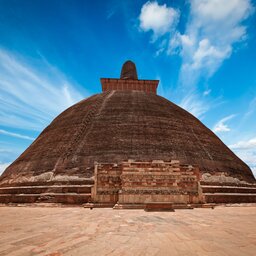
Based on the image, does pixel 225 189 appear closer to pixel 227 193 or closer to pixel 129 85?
pixel 227 193

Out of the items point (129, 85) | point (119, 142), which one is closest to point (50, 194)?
point (119, 142)

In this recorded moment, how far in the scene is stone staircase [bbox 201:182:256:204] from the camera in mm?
13209

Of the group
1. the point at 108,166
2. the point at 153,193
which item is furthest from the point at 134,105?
the point at 153,193

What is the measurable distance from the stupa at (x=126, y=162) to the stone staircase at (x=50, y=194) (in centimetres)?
5

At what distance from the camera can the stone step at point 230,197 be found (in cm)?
1308

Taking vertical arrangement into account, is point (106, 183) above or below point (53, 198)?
above

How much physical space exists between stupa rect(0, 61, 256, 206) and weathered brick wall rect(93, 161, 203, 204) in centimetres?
5

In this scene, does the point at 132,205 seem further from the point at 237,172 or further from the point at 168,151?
the point at 237,172

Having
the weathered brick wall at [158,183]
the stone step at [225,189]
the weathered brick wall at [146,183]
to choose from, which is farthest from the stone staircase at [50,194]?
the stone step at [225,189]

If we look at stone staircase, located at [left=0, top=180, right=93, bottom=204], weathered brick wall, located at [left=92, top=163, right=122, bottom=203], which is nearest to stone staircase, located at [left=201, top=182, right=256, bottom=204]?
weathered brick wall, located at [left=92, top=163, right=122, bottom=203]

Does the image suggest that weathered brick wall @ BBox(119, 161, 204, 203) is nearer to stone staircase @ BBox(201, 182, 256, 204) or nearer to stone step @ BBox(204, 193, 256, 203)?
stone step @ BBox(204, 193, 256, 203)

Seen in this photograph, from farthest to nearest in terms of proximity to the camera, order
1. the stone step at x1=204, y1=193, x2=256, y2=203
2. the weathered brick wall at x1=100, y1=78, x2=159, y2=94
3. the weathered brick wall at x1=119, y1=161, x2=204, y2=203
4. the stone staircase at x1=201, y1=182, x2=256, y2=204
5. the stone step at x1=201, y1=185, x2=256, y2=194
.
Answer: the weathered brick wall at x1=100, y1=78, x2=159, y2=94 < the stone step at x1=201, y1=185, x2=256, y2=194 < the stone staircase at x1=201, y1=182, x2=256, y2=204 < the stone step at x1=204, y1=193, x2=256, y2=203 < the weathered brick wall at x1=119, y1=161, x2=204, y2=203

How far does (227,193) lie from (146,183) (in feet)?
19.9

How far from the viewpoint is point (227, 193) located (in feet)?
45.8
